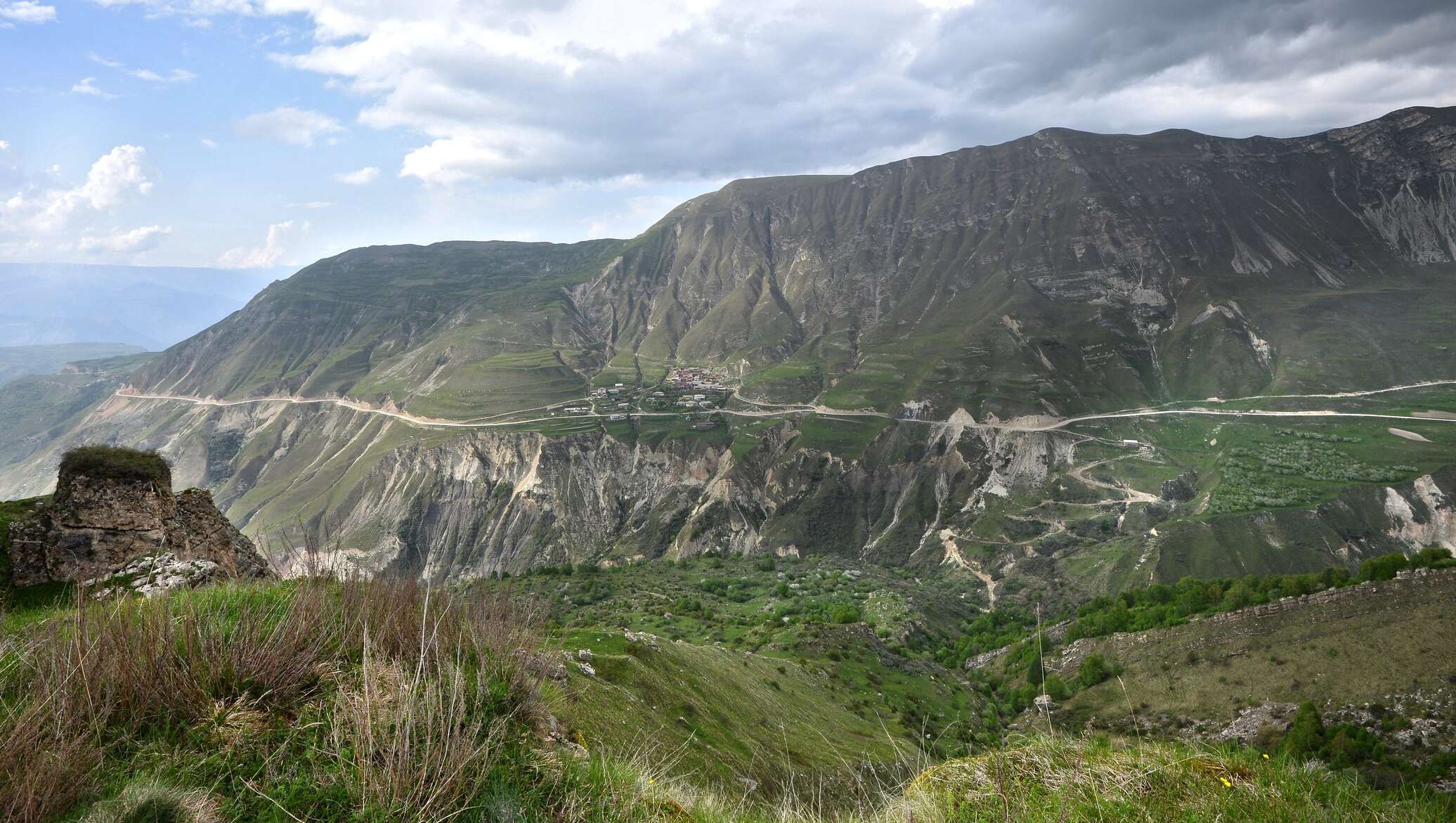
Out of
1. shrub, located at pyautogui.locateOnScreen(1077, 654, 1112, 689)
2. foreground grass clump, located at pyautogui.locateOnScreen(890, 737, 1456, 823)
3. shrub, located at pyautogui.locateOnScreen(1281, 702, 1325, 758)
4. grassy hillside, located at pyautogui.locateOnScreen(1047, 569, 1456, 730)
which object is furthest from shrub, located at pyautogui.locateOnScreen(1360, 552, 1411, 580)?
foreground grass clump, located at pyautogui.locateOnScreen(890, 737, 1456, 823)

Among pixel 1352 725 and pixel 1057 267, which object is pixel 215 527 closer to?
pixel 1352 725

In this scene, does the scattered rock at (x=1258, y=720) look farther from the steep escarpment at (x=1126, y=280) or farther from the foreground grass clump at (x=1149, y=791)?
the steep escarpment at (x=1126, y=280)

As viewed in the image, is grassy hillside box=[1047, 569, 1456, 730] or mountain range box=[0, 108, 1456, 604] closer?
grassy hillside box=[1047, 569, 1456, 730]

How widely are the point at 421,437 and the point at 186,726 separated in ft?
467

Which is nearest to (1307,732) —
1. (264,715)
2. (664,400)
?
(264,715)

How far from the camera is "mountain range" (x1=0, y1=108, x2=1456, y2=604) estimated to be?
281 feet

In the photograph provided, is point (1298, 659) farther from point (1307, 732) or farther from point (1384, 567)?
point (1384, 567)

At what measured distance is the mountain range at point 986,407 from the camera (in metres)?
85.6

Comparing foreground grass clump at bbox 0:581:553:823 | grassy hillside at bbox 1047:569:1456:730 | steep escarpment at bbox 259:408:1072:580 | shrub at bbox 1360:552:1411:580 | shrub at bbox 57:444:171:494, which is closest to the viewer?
foreground grass clump at bbox 0:581:553:823

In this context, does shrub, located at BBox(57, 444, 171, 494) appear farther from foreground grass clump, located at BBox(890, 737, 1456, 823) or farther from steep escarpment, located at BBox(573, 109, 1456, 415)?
steep escarpment, located at BBox(573, 109, 1456, 415)

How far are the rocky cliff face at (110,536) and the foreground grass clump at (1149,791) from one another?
11.1m

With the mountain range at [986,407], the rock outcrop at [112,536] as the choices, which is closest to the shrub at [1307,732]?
the rock outcrop at [112,536]

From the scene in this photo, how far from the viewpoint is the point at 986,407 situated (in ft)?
384

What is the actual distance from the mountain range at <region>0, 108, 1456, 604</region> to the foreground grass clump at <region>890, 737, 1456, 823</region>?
Result: 255ft
